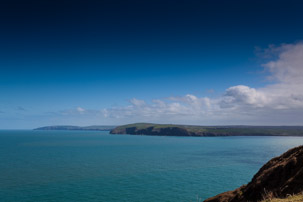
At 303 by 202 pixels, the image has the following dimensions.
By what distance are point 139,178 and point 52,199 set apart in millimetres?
30190

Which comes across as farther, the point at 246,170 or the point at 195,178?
the point at 246,170

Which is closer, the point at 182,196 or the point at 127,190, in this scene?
the point at 182,196

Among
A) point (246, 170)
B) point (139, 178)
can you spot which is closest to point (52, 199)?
point (139, 178)

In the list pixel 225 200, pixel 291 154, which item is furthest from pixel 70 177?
pixel 291 154

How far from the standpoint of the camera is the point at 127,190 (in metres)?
58.7

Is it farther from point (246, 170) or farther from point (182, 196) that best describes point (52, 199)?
point (246, 170)

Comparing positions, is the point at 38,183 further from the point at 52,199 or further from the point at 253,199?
the point at 253,199

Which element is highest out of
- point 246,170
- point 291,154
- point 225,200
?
point 291,154

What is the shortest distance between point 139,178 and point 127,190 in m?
14.1

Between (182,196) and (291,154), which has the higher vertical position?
(291,154)

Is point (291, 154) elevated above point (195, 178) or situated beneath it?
elevated above

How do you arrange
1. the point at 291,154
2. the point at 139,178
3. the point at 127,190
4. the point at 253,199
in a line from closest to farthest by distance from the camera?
1. the point at 253,199
2. the point at 291,154
3. the point at 127,190
4. the point at 139,178

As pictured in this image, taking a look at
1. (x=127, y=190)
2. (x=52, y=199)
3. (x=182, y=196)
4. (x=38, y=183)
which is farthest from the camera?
(x=38, y=183)

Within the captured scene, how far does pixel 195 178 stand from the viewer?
72.9 metres
